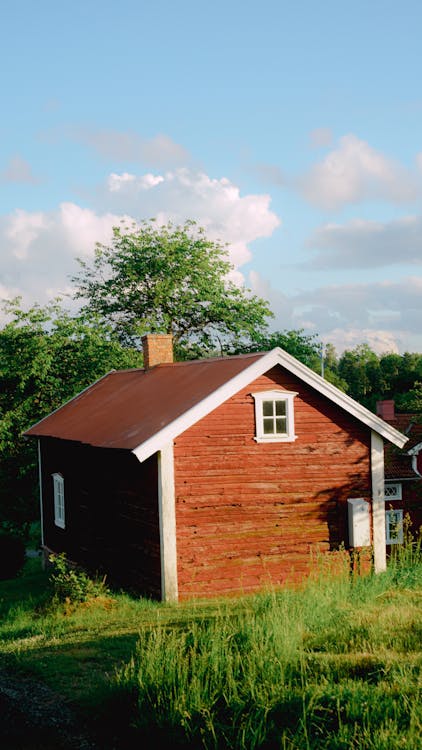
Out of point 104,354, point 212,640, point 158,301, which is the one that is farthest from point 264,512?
point 158,301

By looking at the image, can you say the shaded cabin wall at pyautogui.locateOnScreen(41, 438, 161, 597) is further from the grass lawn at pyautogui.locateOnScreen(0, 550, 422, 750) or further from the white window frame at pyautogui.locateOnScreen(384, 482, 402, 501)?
the white window frame at pyautogui.locateOnScreen(384, 482, 402, 501)

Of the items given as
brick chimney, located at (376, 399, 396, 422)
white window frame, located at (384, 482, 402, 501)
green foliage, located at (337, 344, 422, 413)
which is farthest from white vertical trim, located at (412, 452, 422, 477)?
green foliage, located at (337, 344, 422, 413)

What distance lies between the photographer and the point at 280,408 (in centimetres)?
1780

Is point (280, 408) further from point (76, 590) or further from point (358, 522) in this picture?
point (76, 590)

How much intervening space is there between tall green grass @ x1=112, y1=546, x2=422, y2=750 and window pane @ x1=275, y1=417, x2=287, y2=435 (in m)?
7.03

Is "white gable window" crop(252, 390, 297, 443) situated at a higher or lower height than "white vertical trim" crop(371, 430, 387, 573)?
higher

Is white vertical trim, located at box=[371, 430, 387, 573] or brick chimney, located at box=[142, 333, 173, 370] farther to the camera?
brick chimney, located at box=[142, 333, 173, 370]

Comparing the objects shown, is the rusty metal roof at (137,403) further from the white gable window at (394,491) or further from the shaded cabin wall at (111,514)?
the white gable window at (394,491)

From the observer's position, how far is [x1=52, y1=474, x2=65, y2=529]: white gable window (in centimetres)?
2297

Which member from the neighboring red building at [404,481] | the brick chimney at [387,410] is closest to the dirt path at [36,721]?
the neighboring red building at [404,481]

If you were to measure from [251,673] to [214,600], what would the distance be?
790 centimetres

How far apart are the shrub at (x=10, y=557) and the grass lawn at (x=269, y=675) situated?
1381 cm

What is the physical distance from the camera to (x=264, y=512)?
57.4 ft

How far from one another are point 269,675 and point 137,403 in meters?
11.8
